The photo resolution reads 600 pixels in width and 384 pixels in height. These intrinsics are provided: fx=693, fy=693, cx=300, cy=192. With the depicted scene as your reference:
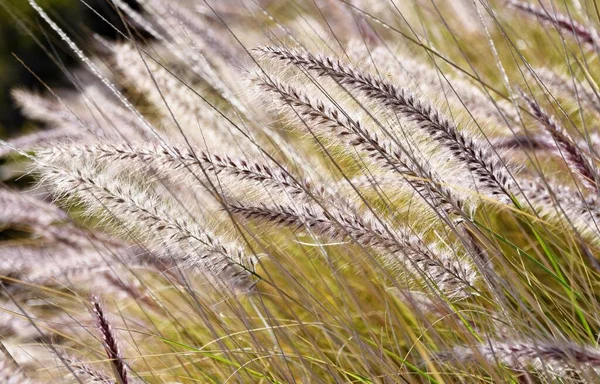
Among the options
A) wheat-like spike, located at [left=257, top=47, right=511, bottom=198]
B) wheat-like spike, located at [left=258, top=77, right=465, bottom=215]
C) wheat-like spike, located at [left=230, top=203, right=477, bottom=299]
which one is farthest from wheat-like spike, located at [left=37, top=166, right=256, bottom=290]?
wheat-like spike, located at [left=257, top=47, right=511, bottom=198]

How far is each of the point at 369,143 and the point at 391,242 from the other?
214 mm

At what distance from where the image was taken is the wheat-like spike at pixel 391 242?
1.39 m

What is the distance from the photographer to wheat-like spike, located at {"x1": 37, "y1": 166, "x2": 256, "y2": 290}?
1.54 meters

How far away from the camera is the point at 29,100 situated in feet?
10.6

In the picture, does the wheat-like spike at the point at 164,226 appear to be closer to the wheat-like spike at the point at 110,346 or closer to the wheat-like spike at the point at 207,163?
the wheat-like spike at the point at 207,163

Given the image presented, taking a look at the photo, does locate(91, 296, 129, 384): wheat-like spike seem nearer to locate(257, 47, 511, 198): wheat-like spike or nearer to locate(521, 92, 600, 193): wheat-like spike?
locate(257, 47, 511, 198): wheat-like spike

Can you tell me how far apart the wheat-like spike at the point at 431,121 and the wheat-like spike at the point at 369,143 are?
70 millimetres

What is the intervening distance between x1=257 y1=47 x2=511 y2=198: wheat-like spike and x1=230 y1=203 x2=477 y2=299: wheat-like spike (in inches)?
7.1

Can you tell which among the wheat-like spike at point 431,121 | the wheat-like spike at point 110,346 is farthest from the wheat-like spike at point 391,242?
the wheat-like spike at point 110,346

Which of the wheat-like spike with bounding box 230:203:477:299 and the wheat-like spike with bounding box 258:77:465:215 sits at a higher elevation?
the wheat-like spike with bounding box 258:77:465:215

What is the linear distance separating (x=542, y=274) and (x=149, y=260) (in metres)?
1.24

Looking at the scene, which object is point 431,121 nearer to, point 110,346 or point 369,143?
point 369,143

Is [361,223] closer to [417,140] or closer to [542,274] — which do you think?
A: [417,140]

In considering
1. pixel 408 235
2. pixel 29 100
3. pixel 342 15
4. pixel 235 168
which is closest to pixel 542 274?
pixel 408 235
